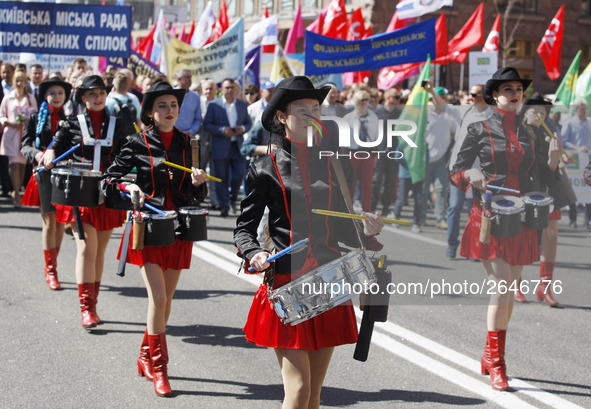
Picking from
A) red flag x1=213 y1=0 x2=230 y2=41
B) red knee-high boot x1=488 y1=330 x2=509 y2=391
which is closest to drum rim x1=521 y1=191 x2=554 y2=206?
red knee-high boot x1=488 y1=330 x2=509 y2=391

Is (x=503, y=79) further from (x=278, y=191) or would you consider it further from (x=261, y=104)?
(x=261, y=104)

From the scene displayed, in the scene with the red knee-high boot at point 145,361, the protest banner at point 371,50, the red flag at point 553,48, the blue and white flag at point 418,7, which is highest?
the blue and white flag at point 418,7

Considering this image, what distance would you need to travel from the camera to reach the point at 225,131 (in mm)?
13383

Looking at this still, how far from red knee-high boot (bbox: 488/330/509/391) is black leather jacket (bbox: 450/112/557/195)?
1.09 m

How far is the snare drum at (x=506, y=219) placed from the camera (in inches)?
223

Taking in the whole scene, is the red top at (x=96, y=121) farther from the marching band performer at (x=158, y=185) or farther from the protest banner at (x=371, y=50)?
the protest banner at (x=371, y=50)

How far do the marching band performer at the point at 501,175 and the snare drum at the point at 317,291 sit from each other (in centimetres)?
212

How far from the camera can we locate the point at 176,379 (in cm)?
566

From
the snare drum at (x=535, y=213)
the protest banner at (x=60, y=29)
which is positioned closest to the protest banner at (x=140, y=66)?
the protest banner at (x=60, y=29)

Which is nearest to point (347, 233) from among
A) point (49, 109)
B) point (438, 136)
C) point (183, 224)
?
point (183, 224)

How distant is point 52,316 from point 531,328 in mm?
4252

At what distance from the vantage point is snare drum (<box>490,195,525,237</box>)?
567cm

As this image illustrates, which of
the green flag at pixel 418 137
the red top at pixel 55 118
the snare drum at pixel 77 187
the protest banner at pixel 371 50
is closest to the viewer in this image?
the snare drum at pixel 77 187

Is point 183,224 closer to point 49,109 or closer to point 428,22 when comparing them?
point 49,109
